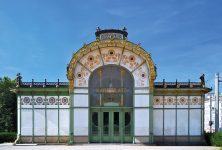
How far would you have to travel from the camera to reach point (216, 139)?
27.1 metres

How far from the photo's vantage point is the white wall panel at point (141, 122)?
28312 mm

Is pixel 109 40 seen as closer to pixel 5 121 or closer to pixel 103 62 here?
pixel 103 62

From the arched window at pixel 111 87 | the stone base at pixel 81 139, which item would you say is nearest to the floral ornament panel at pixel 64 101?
the arched window at pixel 111 87

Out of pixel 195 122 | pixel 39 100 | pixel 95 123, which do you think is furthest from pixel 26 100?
pixel 195 122

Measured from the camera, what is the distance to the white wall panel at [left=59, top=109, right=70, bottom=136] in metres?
29.0

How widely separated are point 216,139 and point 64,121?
12363mm

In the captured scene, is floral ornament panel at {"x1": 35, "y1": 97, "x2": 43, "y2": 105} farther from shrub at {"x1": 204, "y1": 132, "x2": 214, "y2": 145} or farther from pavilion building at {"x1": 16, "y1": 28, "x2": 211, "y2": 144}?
shrub at {"x1": 204, "y1": 132, "x2": 214, "y2": 145}

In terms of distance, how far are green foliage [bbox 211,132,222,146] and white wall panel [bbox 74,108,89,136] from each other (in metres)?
10.2

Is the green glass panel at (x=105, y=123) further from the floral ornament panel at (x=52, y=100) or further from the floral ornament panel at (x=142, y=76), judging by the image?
the floral ornament panel at (x=52, y=100)

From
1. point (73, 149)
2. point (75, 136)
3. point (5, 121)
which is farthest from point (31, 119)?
point (5, 121)

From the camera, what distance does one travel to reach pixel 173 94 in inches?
1147

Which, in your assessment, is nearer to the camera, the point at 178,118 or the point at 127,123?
the point at 127,123

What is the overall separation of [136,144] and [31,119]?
8999 millimetres

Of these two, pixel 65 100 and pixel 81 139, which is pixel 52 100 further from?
pixel 81 139
